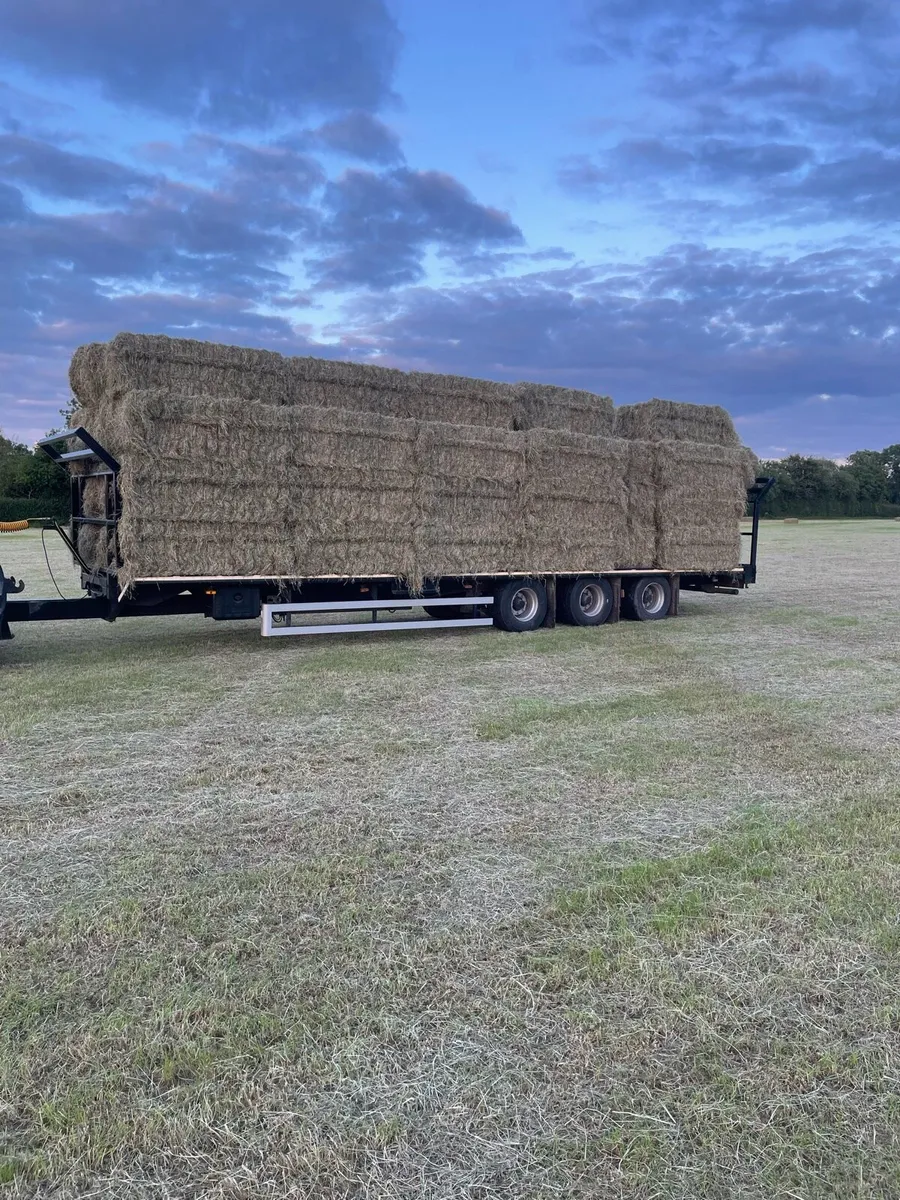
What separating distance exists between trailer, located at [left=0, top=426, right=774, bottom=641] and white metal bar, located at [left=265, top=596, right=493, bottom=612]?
0.01 meters

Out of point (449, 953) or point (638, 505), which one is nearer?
point (449, 953)

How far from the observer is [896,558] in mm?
29594

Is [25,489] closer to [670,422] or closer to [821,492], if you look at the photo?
[670,422]

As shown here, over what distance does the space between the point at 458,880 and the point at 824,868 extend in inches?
74.2

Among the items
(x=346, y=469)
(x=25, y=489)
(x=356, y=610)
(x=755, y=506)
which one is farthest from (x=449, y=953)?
(x=25, y=489)

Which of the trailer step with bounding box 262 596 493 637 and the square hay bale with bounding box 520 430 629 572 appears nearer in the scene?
the trailer step with bounding box 262 596 493 637

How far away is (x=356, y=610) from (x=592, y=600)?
4.23 m

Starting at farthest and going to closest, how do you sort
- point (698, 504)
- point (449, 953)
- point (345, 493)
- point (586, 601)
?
point (698, 504), point (586, 601), point (345, 493), point (449, 953)

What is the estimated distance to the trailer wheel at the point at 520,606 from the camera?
1288cm

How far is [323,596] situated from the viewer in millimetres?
11336

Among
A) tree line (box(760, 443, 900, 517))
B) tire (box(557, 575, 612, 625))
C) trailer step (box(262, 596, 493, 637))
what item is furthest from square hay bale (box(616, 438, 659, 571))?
tree line (box(760, 443, 900, 517))

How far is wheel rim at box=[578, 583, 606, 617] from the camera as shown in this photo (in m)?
14.0

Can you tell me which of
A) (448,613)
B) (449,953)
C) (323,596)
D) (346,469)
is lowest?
(449,953)

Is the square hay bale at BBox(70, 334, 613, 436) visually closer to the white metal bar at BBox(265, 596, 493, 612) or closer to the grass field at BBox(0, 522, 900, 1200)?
the white metal bar at BBox(265, 596, 493, 612)
